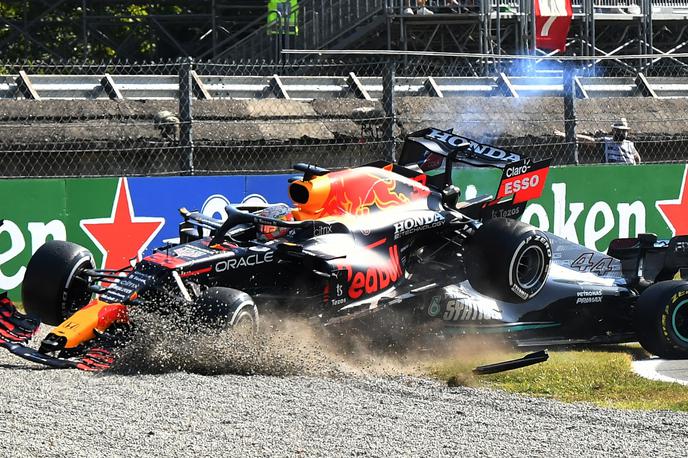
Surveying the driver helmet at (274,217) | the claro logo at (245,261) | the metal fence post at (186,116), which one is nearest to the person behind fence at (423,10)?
the metal fence post at (186,116)

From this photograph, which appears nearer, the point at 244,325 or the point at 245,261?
the point at 244,325

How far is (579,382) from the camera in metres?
8.34

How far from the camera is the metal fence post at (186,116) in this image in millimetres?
12156

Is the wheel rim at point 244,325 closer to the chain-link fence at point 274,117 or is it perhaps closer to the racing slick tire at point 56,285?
the racing slick tire at point 56,285

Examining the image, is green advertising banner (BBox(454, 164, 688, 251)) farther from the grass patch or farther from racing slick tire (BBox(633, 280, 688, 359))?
the grass patch

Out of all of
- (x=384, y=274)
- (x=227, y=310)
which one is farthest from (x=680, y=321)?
(x=227, y=310)

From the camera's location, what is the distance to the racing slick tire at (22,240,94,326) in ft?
28.9

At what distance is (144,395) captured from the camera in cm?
690

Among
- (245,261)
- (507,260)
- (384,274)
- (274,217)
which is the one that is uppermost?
(274,217)

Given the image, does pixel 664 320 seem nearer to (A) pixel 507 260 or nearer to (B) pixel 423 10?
(A) pixel 507 260

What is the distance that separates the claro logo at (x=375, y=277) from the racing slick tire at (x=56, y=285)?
186 cm

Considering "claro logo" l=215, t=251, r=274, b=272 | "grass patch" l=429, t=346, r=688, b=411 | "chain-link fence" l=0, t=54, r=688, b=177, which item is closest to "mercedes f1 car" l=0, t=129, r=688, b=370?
"claro logo" l=215, t=251, r=274, b=272

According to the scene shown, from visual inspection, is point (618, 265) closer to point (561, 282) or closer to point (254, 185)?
point (561, 282)

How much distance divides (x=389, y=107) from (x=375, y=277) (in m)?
4.23
